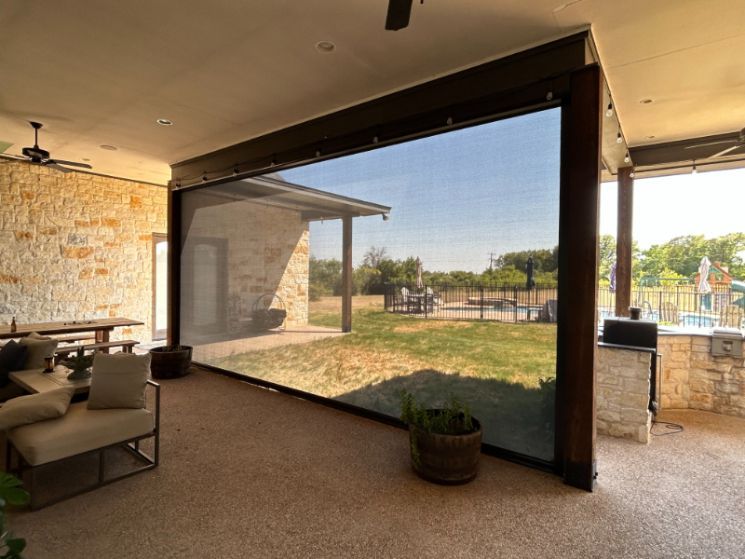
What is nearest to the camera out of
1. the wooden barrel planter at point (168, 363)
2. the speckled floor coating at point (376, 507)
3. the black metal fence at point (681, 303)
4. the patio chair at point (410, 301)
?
the speckled floor coating at point (376, 507)

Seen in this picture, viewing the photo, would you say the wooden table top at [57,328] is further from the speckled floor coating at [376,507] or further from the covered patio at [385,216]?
the speckled floor coating at [376,507]

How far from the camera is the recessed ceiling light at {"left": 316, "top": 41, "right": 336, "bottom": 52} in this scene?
2732 mm

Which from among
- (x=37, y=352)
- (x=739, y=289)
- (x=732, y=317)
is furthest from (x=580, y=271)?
(x=739, y=289)

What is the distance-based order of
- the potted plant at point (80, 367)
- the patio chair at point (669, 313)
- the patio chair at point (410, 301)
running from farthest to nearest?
1. the patio chair at point (669, 313)
2. the patio chair at point (410, 301)
3. the potted plant at point (80, 367)

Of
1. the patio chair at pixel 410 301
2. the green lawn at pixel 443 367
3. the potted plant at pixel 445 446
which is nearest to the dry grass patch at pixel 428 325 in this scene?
the green lawn at pixel 443 367

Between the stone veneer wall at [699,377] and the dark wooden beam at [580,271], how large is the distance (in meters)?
2.29

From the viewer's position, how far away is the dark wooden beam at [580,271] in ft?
8.43

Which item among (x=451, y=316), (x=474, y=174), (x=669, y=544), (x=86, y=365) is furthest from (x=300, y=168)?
(x=669, y=544)

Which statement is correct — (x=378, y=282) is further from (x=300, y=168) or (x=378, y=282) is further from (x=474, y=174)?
(x=300, y=168)

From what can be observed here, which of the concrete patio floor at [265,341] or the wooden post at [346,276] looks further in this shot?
the concrete patio floor at [265,341]

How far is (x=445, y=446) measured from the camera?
259 centimetres

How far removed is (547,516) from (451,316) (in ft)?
4.97

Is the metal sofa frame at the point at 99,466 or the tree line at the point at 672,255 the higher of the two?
the tree line at the point at 672,255

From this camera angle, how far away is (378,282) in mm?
3781
